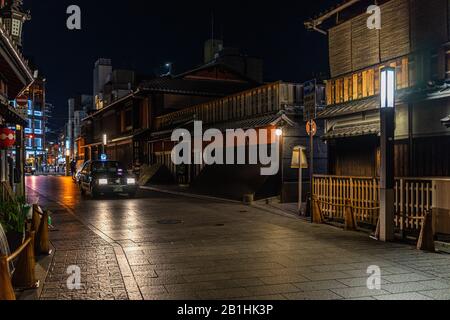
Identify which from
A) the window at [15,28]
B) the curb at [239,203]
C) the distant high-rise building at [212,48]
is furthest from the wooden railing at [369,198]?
the distant high-rise building at [212,48]

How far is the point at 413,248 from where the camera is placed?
927 centimetres

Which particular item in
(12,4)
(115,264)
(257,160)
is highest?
(12,4)

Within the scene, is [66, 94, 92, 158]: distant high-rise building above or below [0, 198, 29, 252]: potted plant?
above

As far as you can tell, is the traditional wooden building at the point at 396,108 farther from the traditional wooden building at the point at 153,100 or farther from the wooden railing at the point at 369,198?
the traditional wooden building at the point at 153,100

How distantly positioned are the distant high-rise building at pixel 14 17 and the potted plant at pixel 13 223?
737 cm

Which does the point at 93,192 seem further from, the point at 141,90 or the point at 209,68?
the point at 209,68

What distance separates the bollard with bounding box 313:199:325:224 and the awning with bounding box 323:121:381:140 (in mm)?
2835

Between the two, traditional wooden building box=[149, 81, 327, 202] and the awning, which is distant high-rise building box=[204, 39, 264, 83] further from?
the awning

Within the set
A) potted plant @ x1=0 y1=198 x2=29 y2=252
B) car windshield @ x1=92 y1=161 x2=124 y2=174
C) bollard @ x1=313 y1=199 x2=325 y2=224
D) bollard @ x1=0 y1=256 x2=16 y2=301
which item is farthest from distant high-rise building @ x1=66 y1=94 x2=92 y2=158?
bollard @ x1=0 y1=256 x2=16 y2=301

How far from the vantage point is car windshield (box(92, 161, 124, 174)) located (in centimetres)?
2285

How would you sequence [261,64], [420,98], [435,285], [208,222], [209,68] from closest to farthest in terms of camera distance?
[435,285]
[420,98]
[208,222]
[209,68]
[261,64]

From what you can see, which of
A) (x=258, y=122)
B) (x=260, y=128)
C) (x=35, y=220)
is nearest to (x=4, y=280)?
(x=35, y=220)

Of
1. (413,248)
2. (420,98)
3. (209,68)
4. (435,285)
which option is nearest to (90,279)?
(435,285)

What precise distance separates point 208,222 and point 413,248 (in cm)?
618
